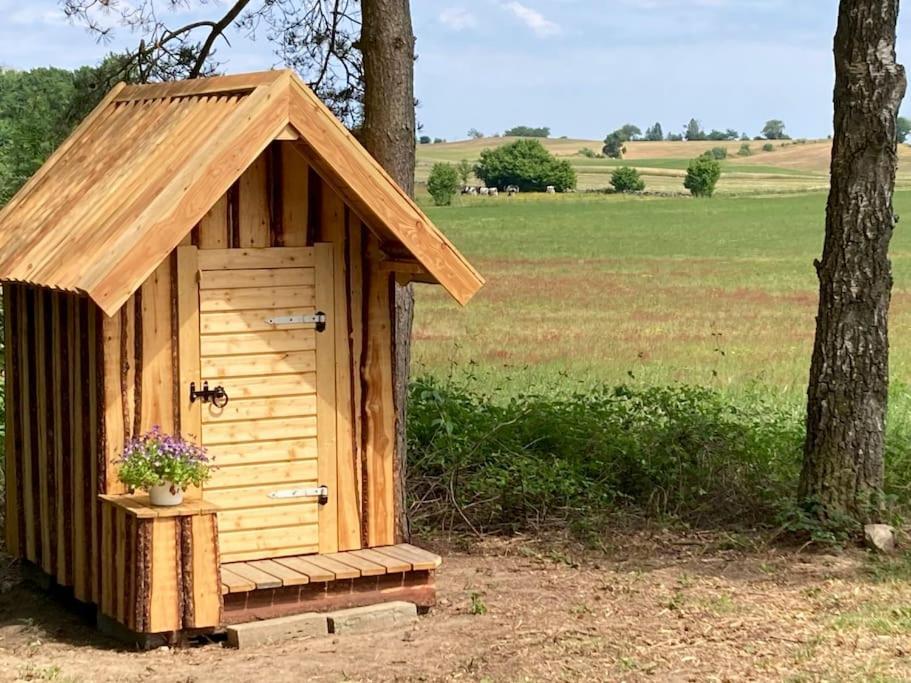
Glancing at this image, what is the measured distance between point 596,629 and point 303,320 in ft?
7.35

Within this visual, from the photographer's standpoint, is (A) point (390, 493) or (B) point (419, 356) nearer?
(A) point (390, 493)

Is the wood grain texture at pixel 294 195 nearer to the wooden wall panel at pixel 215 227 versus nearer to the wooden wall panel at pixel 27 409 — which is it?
the wooden wall panel at pixel 215 227

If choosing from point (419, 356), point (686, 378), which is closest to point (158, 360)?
point (686, 378)

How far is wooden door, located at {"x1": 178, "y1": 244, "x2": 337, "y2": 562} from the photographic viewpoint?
297 inches

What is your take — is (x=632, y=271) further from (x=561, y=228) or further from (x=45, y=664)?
(x=45, y=664)

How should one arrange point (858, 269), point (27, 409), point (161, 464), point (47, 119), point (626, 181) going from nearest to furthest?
point (161, 464) < point (27, 409) < point (858, 269) < point (47, 119) < point (626, 181)

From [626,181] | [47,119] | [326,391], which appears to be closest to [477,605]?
[326,391]

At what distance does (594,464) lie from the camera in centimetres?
1084

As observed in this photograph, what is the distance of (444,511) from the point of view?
34.0 ft

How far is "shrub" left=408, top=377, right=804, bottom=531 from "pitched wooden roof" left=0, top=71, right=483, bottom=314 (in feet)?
10.1

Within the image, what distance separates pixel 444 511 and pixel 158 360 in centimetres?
346

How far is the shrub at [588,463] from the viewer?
1034 centimetres

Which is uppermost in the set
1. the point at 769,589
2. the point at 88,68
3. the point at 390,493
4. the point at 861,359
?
the point at 88,68

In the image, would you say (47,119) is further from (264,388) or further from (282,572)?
(282,572)
